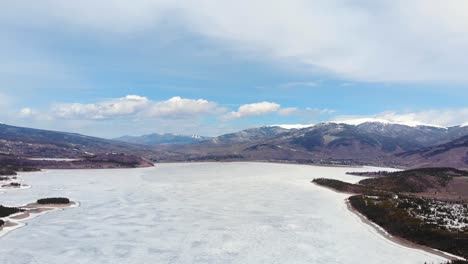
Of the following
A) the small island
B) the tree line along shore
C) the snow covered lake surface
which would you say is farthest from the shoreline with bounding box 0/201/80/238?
the tree line along shore

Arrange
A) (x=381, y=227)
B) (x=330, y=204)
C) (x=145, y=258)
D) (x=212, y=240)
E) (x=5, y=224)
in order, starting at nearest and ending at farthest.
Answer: (x=145, y=258) < (x=212, y=240) < (x=5, y=224) < (x=381, y=227) < (x=330, y=204)

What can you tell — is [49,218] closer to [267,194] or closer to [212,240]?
[212,240]

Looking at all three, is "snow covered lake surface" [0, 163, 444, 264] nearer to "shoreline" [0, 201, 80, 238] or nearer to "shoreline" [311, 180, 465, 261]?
"shoreline" [311, 180, 465, 261]

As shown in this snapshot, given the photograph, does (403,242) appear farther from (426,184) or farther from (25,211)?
(426,184)

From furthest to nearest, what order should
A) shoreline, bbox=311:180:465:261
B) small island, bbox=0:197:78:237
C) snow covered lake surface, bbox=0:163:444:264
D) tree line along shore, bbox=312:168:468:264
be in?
small island, bbox=0:197:78:237, tree line along shore, bbox=312:168:468:264, shoreline, bbox=311:180:465:261, snow covered lake surface, bbox=0:163:444:264

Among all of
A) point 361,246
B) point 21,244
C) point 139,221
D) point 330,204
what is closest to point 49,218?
point 139,221

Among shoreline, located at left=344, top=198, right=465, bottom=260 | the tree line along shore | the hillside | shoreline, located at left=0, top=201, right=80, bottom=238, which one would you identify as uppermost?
the hillside

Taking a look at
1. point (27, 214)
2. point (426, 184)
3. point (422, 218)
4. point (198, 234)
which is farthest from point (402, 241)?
point (426, 184)

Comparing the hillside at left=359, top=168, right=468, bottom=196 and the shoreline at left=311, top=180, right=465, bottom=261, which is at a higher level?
the hillside at left=359, top=168, right=468, bottom=196

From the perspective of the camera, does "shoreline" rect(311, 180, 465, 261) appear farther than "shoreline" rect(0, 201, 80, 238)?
No
